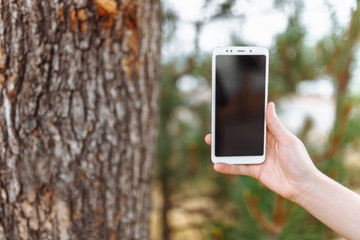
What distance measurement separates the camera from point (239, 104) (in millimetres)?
731

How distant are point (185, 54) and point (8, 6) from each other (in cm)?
100

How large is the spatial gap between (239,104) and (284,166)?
0.60 feet

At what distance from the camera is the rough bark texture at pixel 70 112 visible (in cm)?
62

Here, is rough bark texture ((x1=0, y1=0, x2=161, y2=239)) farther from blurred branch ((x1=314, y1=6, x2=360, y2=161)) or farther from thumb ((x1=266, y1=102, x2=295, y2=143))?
blurred branch ((x1=314, y1=6, x2=360, y2=161))

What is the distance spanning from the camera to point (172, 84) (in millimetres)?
1568

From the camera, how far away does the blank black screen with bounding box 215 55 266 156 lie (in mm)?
724

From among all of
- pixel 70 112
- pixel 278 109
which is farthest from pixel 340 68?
pixel 70 112

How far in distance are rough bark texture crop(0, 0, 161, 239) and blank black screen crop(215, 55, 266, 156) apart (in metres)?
0.20

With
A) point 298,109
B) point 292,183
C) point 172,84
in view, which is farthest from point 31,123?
point 298,109

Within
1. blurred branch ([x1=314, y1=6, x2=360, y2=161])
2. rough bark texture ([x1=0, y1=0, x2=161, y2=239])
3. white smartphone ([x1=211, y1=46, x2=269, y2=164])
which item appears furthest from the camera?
blurred branch ([x1=314, y1=6, x2=360, y2=161])

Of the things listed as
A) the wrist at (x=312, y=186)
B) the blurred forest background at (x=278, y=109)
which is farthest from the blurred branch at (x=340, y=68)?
the wrist at (x=312, y=186)

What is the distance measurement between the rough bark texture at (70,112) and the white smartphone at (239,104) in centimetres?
20

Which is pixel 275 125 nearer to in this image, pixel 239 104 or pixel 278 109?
pixel 239 104

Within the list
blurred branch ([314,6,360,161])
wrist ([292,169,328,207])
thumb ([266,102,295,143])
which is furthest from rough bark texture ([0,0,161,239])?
blurred branch ([314,6,360,161])
